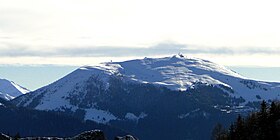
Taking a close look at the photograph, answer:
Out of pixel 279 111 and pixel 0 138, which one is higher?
pixel 279 111

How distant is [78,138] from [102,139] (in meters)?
4.56

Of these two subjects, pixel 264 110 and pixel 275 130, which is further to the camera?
pixel 264 110

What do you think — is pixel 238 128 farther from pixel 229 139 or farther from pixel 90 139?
pixel 90 139

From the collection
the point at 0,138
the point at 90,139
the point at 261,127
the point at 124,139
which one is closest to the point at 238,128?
the point at 261,127

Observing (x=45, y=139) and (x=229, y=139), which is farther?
(x=229, y=139)

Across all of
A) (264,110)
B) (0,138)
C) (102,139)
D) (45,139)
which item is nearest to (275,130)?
(264,110)

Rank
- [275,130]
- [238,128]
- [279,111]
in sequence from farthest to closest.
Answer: [238,128], [279,111], [275,130]

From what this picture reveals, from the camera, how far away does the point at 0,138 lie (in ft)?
456

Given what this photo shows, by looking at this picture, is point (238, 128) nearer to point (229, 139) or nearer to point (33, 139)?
point (229, 139)

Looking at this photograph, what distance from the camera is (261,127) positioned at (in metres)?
115

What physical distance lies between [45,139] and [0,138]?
2079 centimetres

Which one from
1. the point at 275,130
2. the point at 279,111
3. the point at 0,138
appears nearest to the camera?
the point at 275,130

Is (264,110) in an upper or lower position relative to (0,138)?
upper

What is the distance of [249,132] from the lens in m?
120
